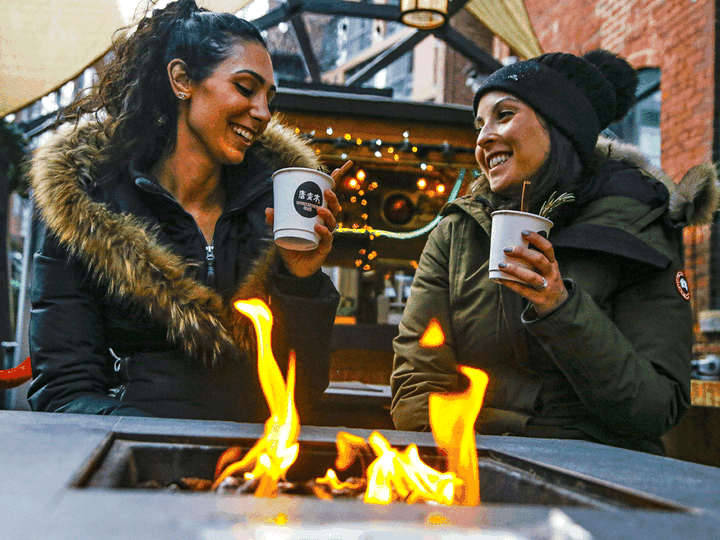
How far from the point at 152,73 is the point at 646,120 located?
6979 millimetres

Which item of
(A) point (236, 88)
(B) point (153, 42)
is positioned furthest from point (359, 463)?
(B) point (153, 42)

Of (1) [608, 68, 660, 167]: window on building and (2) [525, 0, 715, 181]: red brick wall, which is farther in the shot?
(1) [608, 68, 660, 167]: window on building

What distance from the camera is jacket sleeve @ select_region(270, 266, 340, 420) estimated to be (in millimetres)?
1928

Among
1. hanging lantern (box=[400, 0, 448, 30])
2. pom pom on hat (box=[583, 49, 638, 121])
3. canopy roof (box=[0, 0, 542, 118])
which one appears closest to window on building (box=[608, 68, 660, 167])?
hanging lantern (box=[400, 0, 448, 30])

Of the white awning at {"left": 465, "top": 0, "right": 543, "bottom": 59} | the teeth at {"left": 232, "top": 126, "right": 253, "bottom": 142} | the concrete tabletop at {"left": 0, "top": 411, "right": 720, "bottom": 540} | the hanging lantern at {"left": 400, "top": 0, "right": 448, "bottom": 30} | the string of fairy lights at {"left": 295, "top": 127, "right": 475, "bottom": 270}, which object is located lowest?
the concrete tabletop at {"left": 0, "top": 411, "right": 720, "bottom": 540}

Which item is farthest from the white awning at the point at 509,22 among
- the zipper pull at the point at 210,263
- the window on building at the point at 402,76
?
the window on building at the point at 402,76

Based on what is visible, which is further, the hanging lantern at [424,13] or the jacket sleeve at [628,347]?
the hanging lantern at [424,13]

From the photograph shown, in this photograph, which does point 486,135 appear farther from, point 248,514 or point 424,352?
point 248,514

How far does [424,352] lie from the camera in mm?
2176

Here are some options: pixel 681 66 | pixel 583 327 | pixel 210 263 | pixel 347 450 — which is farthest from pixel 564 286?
pixel 681 66

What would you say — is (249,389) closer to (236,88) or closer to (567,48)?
(236,88)

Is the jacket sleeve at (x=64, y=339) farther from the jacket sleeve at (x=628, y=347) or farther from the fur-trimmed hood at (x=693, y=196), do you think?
the fur-trimmed hood at (x=693, y=196)

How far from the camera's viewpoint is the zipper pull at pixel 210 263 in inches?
80.8

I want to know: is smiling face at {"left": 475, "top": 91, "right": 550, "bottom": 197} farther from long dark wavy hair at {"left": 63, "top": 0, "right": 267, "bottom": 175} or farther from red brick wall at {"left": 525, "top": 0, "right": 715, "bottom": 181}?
red brick wall at {"left": 525, "top": 0, "right": 715, "bottom": 181}
